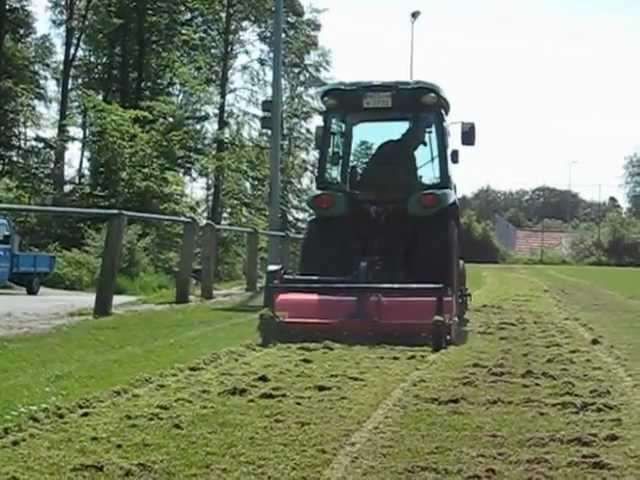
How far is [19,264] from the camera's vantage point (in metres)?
21.9

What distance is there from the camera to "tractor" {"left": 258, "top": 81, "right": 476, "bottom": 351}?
1153cm

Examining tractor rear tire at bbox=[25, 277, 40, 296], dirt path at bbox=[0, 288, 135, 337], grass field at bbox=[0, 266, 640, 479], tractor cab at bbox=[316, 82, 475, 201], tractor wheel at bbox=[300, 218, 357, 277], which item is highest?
tractor cab at bbox=[316, 82, 475, 201]

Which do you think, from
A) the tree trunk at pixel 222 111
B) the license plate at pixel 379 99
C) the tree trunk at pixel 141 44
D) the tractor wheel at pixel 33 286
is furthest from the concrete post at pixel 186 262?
the tree trunk at pixel 141 44

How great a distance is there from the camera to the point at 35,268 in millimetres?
22641

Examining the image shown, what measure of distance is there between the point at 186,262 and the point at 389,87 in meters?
5.91

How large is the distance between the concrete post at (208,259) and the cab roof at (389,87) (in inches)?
246

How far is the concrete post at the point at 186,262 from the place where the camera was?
56.9 ft

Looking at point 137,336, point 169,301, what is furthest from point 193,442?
point 169,301

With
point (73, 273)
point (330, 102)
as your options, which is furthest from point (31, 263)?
point (330, 102)

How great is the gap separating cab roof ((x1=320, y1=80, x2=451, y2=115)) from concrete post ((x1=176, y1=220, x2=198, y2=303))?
5111 mm

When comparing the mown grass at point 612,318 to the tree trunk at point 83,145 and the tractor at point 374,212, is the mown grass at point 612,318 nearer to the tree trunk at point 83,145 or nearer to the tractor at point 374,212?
the tractor at point 374,212

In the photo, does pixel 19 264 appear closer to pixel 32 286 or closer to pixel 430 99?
pixel 32 286

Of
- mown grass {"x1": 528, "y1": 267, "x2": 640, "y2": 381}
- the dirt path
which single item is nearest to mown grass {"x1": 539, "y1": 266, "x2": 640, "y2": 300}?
mown grass {"x1": 528, "y1": 267, "x2": 640, "y2": 381}

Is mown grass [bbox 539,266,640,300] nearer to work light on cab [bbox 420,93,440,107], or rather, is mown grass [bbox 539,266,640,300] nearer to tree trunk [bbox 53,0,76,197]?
work light on cab [bbox 420,93,440,107]
